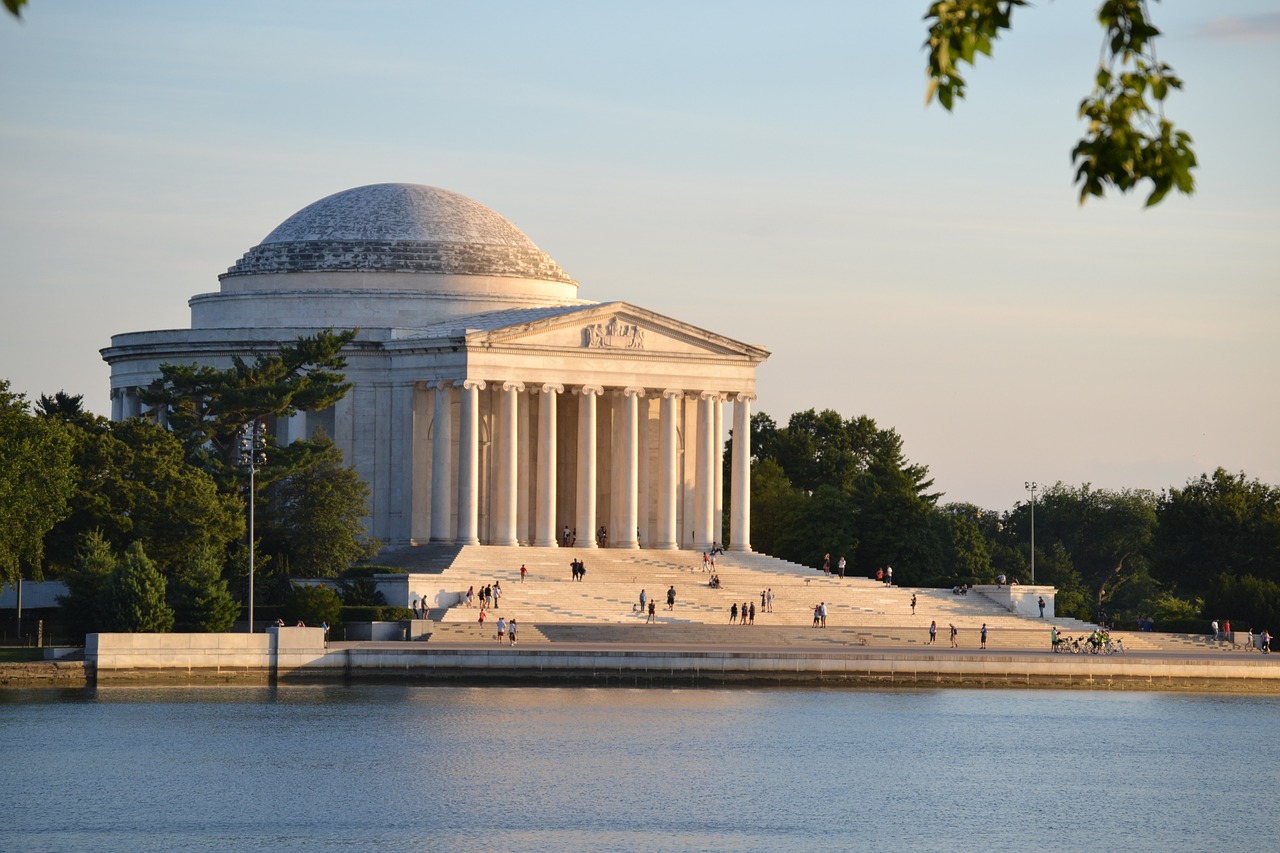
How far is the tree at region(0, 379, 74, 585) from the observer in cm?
8500

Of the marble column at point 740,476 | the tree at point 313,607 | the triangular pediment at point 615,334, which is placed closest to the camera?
the tree at point 313,607

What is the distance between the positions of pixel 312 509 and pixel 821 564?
1422 inches

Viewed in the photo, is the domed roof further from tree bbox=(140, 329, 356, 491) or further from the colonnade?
tree bbox=(140, 329, 356, 491)

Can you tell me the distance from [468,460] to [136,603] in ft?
99.8

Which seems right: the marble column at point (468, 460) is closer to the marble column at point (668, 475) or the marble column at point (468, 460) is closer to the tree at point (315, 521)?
the tree at point (315, 521)

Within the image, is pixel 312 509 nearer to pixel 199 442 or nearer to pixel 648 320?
pixel 199 442

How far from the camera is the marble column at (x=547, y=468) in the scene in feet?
369

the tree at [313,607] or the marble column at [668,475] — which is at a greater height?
the marble column at [668,475]

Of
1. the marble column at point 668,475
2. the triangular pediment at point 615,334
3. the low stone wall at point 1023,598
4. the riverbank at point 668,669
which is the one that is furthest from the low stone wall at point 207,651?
the low stone wall at point 1023,598

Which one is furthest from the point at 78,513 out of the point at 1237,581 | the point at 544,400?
the point at 1237,581

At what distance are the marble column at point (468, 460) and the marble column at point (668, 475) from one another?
1072 cm

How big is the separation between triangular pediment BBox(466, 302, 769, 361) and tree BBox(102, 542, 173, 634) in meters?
30.2

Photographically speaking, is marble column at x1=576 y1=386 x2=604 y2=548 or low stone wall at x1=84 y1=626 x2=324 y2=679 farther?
marble column at x1=576 y1=386 x2=604 y2=548

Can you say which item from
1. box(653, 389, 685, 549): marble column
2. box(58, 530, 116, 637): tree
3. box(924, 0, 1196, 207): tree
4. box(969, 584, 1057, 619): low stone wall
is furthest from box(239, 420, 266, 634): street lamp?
box(924, 0, 1196, 207): tree
